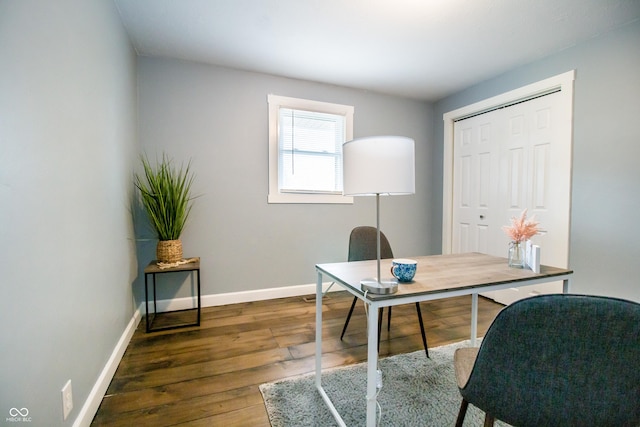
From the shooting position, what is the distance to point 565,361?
2.33 feet

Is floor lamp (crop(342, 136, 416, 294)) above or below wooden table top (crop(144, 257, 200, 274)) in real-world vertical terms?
above

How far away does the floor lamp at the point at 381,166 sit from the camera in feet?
3.58

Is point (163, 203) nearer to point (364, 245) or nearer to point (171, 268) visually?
point (171, 268)

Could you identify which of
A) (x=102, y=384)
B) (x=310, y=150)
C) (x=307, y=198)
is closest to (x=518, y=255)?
(x=307, y=198)

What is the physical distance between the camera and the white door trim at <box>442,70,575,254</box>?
8.11 feet

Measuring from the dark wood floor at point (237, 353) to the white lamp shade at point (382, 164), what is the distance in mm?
1257

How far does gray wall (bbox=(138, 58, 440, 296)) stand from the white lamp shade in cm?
208

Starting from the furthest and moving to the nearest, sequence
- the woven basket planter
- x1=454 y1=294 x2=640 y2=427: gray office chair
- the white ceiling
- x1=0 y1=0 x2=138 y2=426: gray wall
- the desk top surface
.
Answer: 1. the woven basket planter
2. the white ceiling
3. the desk top surface
4. x1=0 y1=0 x2=138 y2=426: gray wall
5. x1=454 y1=294 x2=640 y2=427: gray office chair

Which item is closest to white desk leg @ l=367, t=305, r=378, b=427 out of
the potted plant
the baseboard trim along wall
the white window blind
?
the baseboard trim along wall

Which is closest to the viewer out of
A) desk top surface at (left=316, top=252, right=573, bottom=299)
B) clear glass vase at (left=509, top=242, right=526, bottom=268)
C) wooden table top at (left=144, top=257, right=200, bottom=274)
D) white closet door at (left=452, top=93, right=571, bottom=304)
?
desk top surface at (left=316, top=252, right=573, bottom=299)

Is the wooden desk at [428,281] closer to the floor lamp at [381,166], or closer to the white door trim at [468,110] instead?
the floor lamp at [381,166]

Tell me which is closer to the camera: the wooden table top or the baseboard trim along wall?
the baseboard trim along wall

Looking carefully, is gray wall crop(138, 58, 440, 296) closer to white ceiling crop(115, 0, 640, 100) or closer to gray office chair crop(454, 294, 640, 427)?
white ceiling crop(115, 0, 640, 100)

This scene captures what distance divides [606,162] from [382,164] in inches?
92.9
